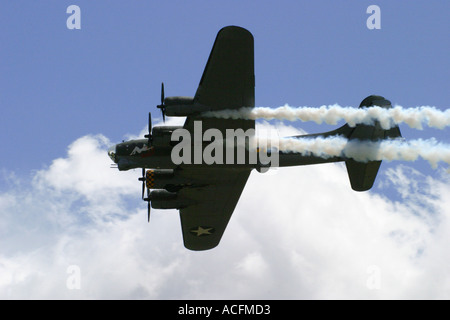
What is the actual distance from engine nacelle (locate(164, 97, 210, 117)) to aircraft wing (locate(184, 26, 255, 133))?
0.25 meters

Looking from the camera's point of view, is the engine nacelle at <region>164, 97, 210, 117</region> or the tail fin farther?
the tail fin

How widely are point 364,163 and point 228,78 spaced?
768 cm

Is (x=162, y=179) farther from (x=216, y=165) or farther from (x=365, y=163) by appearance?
(x=365, y=163)

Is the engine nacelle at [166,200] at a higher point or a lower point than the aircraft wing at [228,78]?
lower

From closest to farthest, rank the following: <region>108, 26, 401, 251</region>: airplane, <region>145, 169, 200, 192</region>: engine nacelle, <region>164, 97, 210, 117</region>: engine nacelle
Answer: <region>108, 26, 401, 251</region>: airplane < <region>164, 97, 210, 117</region>: engine nacelle < <region>145, 169, 200, 192</region>: engine nacelle

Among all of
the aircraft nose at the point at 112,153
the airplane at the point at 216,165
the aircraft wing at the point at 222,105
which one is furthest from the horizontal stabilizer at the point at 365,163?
the aircraft nose at the point at 112,153

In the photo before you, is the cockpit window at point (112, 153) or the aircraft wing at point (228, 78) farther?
the cockpit window at point (112, 153)

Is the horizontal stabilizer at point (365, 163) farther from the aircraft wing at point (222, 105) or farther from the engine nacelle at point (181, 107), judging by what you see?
the engine nacelle at point (181, 107)

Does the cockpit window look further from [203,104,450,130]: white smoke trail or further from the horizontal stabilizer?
the horizontal stabilizer

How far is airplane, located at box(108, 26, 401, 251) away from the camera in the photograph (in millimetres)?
23406

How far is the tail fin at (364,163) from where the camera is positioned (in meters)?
26.2

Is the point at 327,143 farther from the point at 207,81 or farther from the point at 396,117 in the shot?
the point at 207,81

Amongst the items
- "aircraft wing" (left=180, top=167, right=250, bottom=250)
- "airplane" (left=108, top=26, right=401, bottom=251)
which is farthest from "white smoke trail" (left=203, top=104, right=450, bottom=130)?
"aircraft wing" (left=180, top=167, right=250, bottom=250)

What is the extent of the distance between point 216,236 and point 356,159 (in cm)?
918
